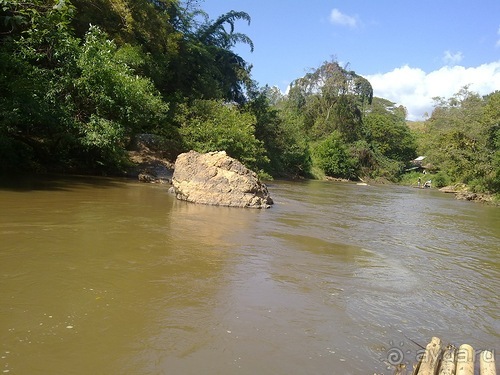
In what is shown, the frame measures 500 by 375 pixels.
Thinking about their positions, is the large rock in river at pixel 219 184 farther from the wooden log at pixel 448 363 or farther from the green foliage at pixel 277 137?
the green foliage at pixel 277 137

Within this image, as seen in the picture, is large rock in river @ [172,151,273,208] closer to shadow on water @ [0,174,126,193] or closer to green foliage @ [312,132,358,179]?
shadow on water @ [0,174,126,193]

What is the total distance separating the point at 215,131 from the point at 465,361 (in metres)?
18.3

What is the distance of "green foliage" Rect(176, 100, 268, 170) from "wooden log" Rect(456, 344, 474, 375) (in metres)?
17.8

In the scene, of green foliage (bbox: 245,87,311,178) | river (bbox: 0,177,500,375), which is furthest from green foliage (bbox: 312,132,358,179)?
river (bbox: 0,177,500,375)

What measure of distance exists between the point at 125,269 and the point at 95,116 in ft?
36.3

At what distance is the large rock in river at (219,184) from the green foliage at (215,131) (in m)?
7.41

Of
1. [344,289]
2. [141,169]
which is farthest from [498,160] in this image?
[344,289]

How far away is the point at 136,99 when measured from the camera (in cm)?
1597

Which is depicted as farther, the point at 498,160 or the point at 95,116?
the point at 498,160

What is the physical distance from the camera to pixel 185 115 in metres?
21.6

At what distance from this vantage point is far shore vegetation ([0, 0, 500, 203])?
12.9 m

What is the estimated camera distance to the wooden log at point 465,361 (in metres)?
2.68

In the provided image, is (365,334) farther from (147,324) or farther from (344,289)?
(147,324)

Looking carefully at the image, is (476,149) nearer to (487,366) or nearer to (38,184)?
(38,184)
